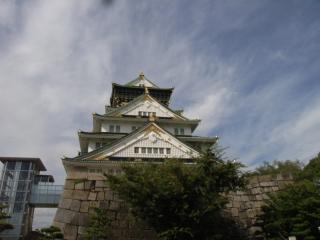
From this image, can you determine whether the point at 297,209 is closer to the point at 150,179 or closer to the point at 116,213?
the point at 150,179

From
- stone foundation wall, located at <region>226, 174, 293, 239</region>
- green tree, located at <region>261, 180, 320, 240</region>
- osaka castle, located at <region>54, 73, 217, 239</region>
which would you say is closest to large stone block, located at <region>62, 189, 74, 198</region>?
osaka castle, located at <region>54, 73, 217, 239</region>

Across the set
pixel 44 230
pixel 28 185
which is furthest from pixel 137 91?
pixel 44 230

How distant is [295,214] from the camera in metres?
12.6

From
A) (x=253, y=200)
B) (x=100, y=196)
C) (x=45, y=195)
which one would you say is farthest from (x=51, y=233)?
(x=45, y=195)

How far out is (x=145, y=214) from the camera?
11.6 metres

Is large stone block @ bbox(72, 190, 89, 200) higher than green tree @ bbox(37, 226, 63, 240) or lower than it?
higher

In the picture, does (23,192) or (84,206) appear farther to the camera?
(23,192)

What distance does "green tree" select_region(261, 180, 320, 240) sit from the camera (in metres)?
11.9

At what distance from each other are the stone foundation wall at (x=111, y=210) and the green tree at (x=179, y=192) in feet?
7.16

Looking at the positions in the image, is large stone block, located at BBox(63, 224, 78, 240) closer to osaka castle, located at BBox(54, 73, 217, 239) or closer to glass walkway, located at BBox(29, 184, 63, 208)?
osaka castle, located at BBox(54, 73, 217, 239)

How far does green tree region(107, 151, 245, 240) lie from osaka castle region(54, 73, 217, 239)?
1.77 metres

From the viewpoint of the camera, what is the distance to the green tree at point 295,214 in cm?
1190

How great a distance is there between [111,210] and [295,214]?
7822 mm

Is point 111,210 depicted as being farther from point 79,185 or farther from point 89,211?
point 79,185
